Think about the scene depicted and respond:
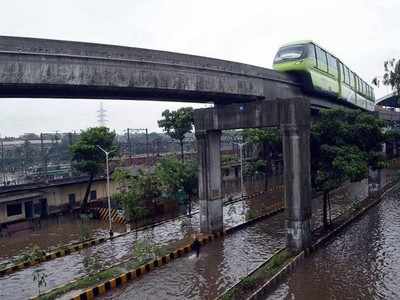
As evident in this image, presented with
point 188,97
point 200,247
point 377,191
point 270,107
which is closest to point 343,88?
point 377,191

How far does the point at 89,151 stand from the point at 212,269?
19692 millimetres

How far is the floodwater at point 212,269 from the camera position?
1640cm

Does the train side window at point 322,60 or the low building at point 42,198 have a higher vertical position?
the train side window at point 322,60

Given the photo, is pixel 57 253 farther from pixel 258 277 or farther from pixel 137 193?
pixel 258 277

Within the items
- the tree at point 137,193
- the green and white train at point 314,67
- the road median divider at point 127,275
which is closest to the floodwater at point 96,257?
the road median divider at point 127,275

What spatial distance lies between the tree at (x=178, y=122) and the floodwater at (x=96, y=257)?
16.5 m

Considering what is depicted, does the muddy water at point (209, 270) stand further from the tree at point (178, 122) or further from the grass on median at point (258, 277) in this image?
the tree at point (178, 122)

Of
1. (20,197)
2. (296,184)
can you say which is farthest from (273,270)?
(20,197)

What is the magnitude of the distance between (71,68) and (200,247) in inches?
490

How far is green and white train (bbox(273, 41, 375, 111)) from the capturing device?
2486cm

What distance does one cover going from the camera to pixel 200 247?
23.1m

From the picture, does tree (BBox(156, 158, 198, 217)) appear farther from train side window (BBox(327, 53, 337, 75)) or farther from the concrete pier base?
train side window (BBox(327, 53, 337, 75))

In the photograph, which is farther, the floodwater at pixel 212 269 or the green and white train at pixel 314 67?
the green and white train at pixel 314 67

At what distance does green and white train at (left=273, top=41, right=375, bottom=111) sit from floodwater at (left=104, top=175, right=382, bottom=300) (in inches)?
378
